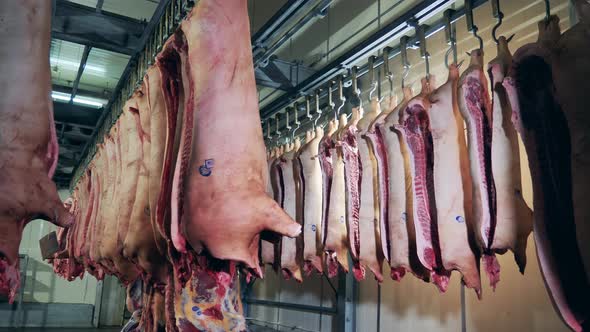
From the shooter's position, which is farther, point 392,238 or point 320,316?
point 320,316

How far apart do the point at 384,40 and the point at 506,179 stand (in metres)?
1.17

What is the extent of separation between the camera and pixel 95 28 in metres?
3.50

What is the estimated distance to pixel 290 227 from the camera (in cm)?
129

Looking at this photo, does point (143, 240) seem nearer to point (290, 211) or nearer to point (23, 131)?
point (23, 131)

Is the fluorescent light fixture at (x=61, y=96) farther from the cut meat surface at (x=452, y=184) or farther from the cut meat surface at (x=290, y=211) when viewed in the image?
the cut meat surface at (x=452, y=184)

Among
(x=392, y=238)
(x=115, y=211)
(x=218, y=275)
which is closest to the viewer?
(x=218, y=275)

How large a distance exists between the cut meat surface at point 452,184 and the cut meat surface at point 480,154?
67mm

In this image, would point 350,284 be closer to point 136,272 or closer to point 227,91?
point 136,272

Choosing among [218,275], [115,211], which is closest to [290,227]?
[218,275]

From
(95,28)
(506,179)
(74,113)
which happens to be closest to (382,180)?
(506,179)

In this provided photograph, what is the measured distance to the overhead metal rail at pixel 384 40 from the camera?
7.51ft

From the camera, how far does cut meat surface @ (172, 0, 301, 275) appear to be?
4.22ft

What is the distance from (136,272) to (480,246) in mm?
1586

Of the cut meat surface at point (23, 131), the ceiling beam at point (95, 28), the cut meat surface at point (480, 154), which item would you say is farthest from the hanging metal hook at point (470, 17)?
the ceiling beam at point (95, 28)
